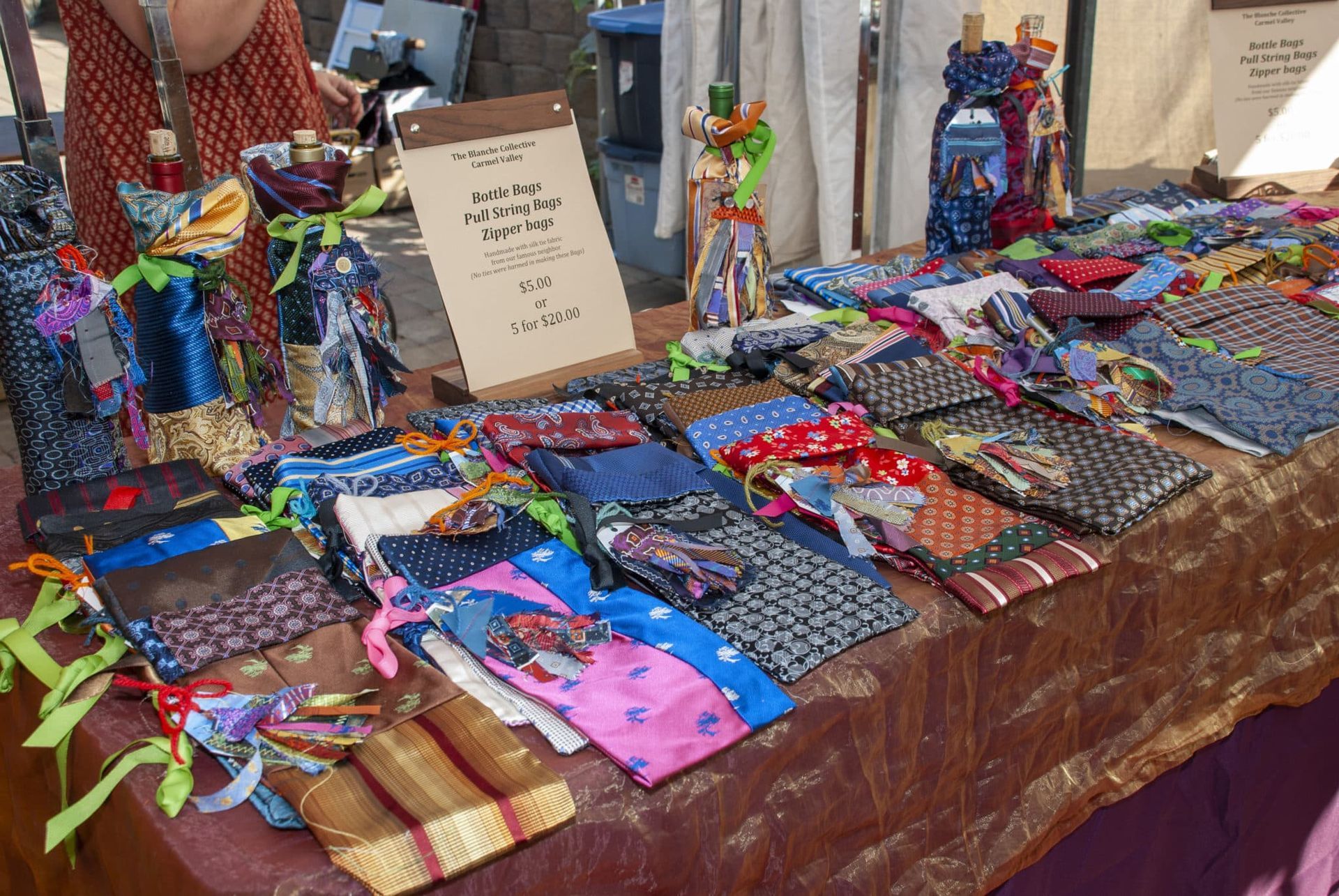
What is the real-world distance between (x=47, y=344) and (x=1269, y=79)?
9.40 ft

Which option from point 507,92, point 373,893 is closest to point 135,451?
point 373,893

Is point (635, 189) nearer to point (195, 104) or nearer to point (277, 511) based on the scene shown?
point (195, 104)

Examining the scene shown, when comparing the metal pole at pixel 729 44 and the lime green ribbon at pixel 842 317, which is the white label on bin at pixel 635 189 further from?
the lime green ribbon at pixel 842 317

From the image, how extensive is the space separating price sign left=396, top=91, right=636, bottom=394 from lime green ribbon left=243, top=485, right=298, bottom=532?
434 mm

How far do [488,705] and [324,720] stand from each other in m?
0.15

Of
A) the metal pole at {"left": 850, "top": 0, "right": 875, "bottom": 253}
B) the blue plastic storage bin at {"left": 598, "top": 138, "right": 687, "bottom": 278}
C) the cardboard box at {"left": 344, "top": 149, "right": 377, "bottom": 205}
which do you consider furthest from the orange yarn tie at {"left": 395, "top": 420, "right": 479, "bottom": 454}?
the cardboard box at {"left": 344, "top": 149, "right": 377, "bottom": 205}

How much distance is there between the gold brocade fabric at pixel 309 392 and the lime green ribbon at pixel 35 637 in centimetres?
44

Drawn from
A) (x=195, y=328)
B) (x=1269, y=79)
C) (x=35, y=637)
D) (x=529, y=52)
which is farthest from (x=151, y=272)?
(x=529, y=52)

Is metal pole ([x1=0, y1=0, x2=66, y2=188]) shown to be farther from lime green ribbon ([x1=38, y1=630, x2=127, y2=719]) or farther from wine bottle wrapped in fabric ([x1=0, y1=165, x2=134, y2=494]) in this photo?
lime green ribbon ([x1=38, y1=630, x2=127, y2=719])

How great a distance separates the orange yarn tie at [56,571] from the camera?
1.17 meters

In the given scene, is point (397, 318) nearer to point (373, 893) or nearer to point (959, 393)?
point (959, 393)

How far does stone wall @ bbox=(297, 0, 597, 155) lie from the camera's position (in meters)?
6.20

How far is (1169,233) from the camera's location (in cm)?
240

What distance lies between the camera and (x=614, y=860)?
96cm
